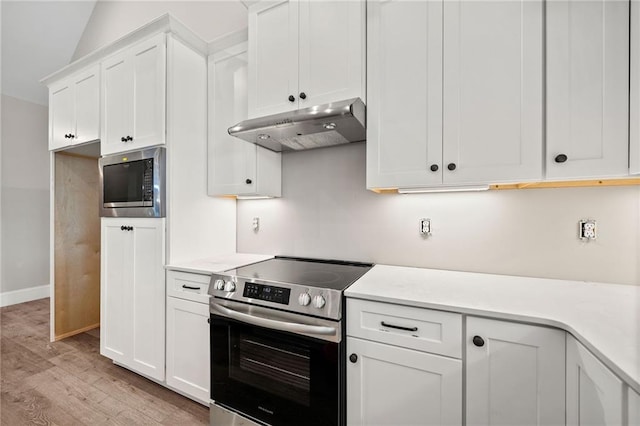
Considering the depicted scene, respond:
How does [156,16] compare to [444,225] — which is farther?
[156,16]

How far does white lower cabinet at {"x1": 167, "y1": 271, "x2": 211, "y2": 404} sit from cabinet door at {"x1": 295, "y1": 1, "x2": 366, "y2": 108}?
140cm

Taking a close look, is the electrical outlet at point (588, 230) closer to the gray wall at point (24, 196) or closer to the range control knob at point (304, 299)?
the range control knob at point (304, 299)

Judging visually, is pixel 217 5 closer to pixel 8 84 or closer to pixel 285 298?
pixel 285 298

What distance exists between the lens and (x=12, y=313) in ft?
11.4

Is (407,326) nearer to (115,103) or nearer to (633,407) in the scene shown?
(633,407)

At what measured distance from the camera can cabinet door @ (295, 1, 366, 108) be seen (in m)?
1.55

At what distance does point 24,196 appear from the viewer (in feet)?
12.8

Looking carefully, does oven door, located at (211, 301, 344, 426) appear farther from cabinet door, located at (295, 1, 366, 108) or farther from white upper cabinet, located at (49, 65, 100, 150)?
white upper cabinet, located at (49, 65, 100, 150)

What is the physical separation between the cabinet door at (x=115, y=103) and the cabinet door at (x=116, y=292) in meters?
0.66

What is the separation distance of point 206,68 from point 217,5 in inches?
34.6

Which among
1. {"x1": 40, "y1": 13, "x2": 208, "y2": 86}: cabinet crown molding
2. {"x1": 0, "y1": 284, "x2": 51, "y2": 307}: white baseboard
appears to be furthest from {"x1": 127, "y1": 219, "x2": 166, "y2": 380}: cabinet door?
{"x1": 0, "y1": 284, "x2": 51, "y2": 307}: white baseboard

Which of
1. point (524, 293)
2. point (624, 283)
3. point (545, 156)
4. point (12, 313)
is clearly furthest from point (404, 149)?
point (12, 313)

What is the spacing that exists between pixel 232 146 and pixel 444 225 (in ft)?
5.36

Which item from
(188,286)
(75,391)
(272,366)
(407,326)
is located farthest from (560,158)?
(75,391)
